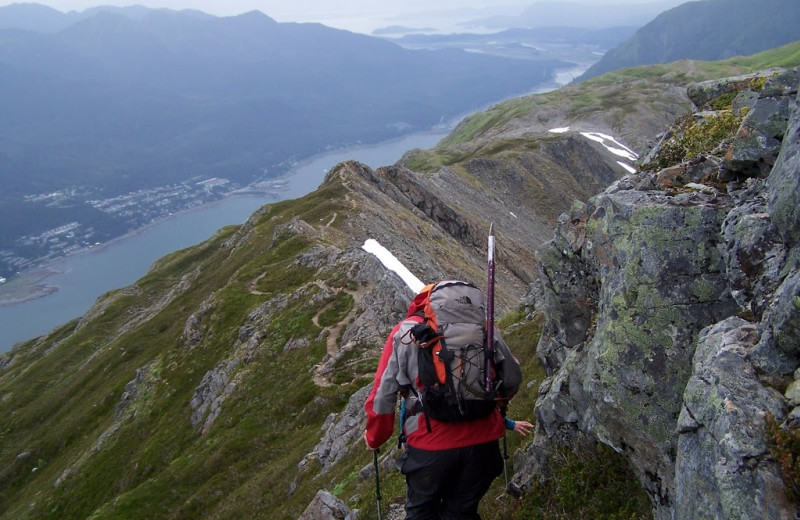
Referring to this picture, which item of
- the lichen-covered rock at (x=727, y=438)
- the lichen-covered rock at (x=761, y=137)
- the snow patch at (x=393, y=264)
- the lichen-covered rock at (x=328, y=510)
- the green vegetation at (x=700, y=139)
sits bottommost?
the snow patch at (x=393, y=264)

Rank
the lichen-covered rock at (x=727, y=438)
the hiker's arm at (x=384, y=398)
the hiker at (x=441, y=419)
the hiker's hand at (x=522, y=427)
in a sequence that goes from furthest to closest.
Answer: the hiker's hand at (x=522, y=427), the hiker's arm at (x=384, y=398), the hiker at (x=441, y=419), the lichen-covered rock at (x=727, y=438)

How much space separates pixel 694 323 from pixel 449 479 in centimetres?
458

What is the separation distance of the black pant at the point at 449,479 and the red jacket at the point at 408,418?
0.15 metres

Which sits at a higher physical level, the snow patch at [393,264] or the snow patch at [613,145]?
the snow patch at [393,264]

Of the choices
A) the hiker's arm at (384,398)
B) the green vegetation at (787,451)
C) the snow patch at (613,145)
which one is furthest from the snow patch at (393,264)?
the snow patch at (613,145)

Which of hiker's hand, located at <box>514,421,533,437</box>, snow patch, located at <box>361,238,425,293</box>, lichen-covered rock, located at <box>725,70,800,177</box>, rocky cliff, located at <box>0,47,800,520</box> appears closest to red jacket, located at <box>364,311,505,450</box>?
hiker's hand, located at <box>514,421,533,437</box>

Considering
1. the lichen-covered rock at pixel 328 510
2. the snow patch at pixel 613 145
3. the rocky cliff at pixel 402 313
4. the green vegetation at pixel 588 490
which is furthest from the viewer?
the snow patch at pixel 613 145

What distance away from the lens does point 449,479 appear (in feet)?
27.1

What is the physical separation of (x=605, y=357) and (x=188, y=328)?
4390cm

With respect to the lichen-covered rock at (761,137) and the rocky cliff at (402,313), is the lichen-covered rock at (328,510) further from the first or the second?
the lichen-covered rock at (761,137)

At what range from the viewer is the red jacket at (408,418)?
26.9ft

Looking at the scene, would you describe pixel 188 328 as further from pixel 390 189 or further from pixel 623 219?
pixel 623 219

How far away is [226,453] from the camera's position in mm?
27172

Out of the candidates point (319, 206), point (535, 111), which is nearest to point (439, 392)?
point (319, 206)
